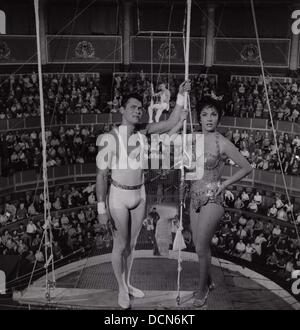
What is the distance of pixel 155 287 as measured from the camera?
5344 millimetres

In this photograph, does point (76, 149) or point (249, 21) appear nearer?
point (76, 149)

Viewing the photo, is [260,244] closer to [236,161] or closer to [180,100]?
[236,161]

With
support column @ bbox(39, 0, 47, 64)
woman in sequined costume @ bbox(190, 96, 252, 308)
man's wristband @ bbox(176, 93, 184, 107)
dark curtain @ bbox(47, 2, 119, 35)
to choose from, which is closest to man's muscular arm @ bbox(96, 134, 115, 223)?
man's wristband @ bbox(176, 93, 184, 107)

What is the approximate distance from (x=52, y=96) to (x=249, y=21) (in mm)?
6785

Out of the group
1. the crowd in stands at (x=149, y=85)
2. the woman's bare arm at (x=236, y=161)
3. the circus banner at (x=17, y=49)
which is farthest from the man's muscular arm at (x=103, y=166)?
the circus banner at (x=17, y=49)

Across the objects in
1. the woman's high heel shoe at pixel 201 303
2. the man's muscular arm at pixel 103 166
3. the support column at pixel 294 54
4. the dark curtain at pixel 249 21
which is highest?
the dark curtain at pixel 249 21

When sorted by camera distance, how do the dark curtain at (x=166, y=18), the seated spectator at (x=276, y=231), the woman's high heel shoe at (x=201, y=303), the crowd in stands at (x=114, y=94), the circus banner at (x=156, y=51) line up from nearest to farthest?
the woman's high heel shoe at (x=201, y=303)
the seated spectator at (x=276, y=231)
the crowd in stands at (x=114, y=94)
the circus banner at (x=156, y=51)
the dark curtain at (x=166, y=18)

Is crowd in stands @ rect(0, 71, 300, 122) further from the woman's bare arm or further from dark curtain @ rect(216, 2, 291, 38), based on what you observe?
the woman's bare arm

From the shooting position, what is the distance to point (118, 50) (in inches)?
588

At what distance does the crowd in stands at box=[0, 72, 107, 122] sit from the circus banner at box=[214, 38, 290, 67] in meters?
4.01

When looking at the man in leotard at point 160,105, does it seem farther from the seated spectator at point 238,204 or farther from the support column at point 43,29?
the support column at point 43,29

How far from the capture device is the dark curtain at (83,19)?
1492 centimetres

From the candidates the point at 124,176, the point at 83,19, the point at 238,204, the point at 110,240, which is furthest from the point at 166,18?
the point at 124,176

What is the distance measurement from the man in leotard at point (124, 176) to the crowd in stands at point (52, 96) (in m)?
7.43
